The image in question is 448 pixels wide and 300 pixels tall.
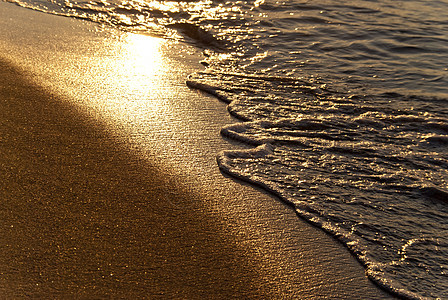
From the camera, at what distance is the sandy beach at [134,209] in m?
2.23

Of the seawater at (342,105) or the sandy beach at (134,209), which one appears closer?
the sandy beach at (134,209)

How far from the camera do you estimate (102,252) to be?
233 cm

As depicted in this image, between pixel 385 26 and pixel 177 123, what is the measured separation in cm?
399

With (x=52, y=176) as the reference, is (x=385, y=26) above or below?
above

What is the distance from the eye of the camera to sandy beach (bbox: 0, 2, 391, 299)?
2.23 metres

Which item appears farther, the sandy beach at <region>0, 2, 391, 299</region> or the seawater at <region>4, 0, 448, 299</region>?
the seawater at <region>4, 0, 448, 299</region>

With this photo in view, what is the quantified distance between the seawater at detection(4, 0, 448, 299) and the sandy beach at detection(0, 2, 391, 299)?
22cm

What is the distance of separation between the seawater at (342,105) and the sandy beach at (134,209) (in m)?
0.22

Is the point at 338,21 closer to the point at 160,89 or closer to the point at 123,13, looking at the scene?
the point at 123,13

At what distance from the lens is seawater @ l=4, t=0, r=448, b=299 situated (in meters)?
2.75

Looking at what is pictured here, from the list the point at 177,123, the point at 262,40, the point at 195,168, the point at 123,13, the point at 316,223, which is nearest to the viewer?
the point at 316,223

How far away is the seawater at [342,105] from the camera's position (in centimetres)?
275

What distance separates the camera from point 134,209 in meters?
2.65

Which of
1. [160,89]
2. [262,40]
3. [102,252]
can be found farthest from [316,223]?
[262,40]
